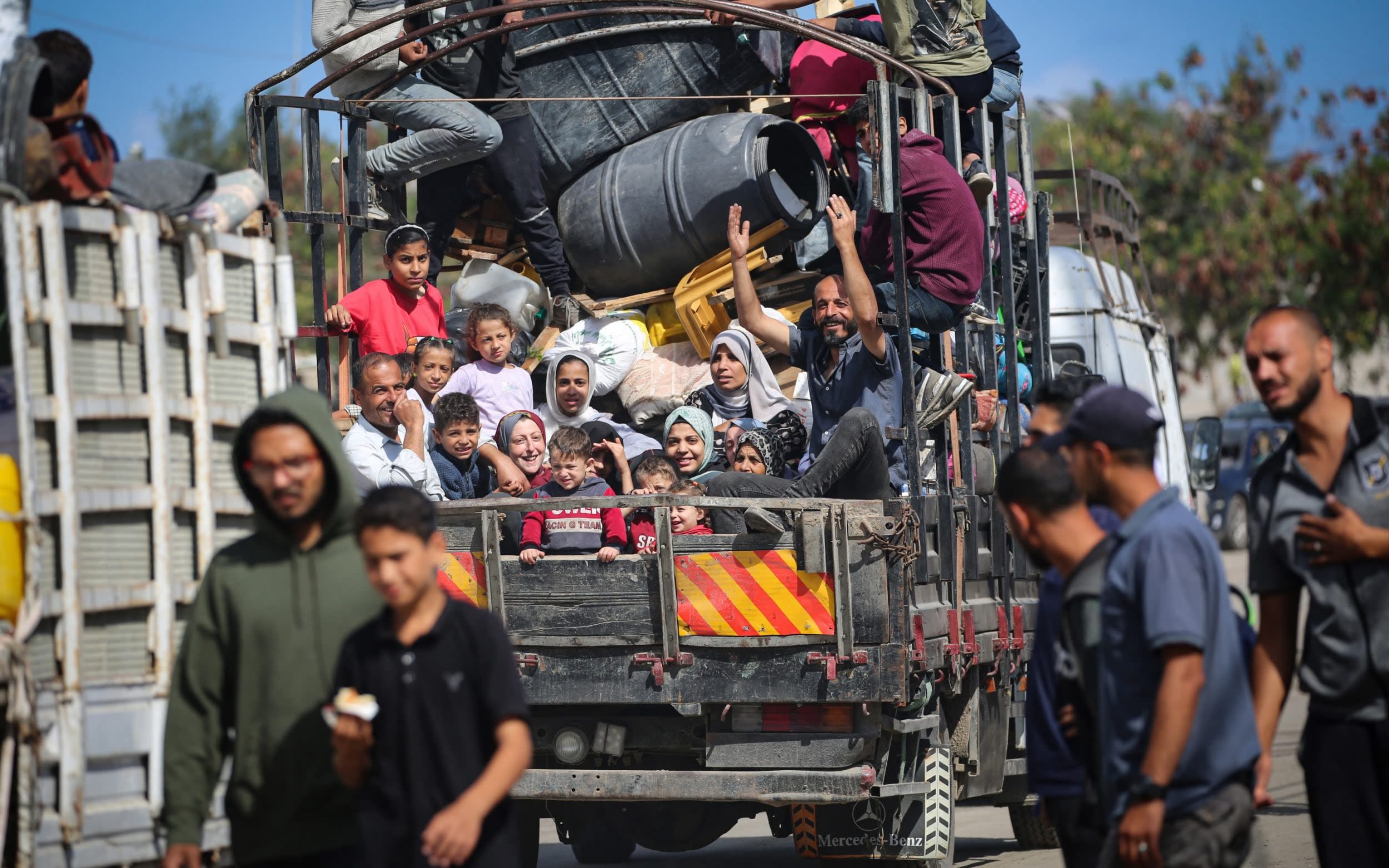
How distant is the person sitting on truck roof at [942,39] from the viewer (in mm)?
7879

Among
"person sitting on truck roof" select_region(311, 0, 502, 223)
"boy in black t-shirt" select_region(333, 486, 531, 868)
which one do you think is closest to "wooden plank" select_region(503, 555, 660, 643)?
"person sitting on truck roof" select_region(311, 0, 502, 223)

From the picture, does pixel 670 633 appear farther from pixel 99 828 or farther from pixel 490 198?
pixel 490 198

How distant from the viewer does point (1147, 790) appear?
11.3 ft

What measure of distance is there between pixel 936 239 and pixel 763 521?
1.77 meters

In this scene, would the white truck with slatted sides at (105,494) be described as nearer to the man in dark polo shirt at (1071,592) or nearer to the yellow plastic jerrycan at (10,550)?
the yellow plastic jerrycan at (10,550)

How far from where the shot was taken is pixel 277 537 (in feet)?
12.2

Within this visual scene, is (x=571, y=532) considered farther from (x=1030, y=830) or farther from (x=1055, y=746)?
(x=1030, y=830)

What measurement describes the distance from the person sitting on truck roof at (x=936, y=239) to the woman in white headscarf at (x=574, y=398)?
1323 millimetres

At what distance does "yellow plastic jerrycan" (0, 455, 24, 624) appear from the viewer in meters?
3.80

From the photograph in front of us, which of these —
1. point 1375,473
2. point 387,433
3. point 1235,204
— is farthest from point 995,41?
point 1235,204

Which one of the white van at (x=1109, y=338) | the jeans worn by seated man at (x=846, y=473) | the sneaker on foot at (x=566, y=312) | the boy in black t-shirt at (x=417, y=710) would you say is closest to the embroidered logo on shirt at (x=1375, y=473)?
the boy in black t-shirt at (x=417, y=710)

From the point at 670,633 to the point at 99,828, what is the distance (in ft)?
8.23

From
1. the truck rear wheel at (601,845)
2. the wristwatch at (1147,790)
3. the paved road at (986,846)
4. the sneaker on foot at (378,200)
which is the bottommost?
the paved road at (986,846)

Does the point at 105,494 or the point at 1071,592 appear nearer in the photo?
the point at 1071,592
